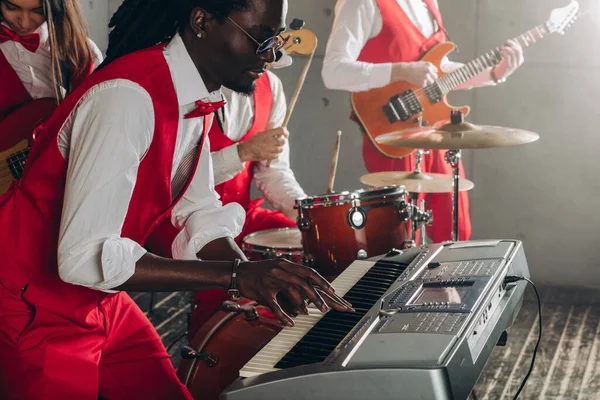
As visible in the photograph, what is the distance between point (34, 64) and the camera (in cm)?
315

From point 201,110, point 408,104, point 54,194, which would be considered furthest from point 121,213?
point 408,104

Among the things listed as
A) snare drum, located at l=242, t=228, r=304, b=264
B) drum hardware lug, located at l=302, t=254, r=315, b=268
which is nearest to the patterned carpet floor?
snare drum, located at l=242, t=228, r=304, b=264

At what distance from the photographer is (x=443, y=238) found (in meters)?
4.59

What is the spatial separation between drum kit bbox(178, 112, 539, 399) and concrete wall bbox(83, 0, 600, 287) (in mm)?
1107

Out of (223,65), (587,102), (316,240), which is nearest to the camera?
(223,65)

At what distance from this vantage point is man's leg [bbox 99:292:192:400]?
6.36 ft

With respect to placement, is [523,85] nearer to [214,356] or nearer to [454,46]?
[454,46]

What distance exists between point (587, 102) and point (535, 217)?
755 mm

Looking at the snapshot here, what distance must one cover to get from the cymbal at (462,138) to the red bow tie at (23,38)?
156cm

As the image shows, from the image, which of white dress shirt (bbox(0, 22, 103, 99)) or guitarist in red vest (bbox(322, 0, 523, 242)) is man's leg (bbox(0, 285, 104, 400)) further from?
guitarist in red vest (bbox(322, 0, 523, 242))

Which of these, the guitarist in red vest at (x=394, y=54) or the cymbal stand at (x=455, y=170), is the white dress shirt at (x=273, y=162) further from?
the guitarist in red vest at (x=394, y=54)

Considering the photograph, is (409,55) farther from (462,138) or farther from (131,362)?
(131,362)

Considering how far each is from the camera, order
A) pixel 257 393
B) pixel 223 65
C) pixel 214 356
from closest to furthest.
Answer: pixel 257 393
pixel 223 65
pixel 214 356

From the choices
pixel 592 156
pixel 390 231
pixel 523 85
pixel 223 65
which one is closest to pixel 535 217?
pixel 592 156
